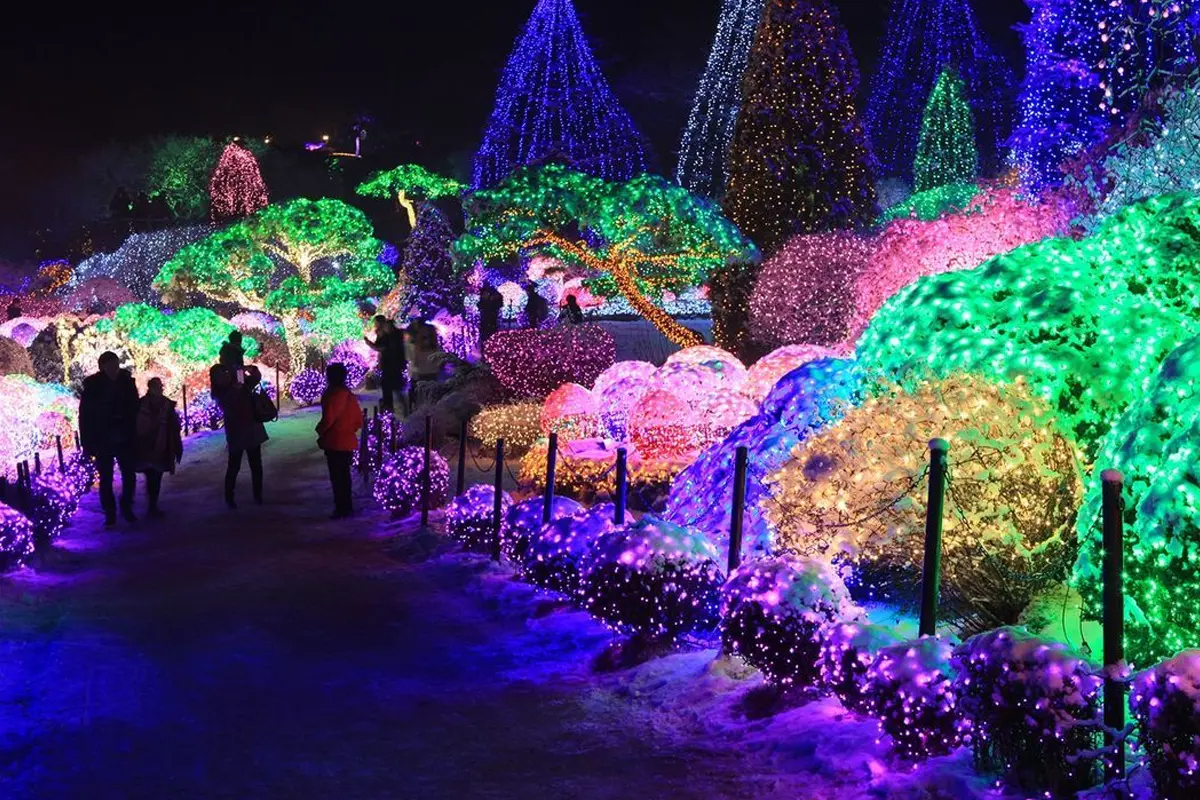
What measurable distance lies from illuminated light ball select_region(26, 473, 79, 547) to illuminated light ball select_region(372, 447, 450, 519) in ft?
9.78

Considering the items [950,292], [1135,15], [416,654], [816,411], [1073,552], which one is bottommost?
[416,654]

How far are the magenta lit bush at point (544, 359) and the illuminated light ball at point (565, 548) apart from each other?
8.66 metres

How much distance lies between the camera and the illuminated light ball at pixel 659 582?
677 cm

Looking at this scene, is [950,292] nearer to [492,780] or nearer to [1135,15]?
[492,780]

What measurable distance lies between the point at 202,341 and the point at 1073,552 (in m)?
21.4

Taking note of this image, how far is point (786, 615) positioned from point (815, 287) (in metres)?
12.0

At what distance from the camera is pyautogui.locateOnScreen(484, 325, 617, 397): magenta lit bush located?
17297 mm

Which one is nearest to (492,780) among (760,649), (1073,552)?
(760,649)

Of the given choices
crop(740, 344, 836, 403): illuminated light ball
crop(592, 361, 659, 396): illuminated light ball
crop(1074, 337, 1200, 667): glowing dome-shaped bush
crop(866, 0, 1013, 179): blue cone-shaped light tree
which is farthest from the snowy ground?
crop(866, 0, 1013, 179): blue cone-shaped light tree

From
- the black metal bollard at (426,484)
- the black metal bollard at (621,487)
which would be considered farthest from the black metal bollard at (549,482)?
the black metal bollard at (426,484)

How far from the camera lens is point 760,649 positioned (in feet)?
18.8

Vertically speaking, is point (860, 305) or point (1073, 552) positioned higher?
point (860, 305)

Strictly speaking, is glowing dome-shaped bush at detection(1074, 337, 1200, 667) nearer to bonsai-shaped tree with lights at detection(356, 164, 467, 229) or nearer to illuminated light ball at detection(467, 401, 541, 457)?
illuminated light ball at detection(467, 401, 541, 457)

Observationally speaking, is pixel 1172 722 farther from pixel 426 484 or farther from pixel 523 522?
pixel 426 484
